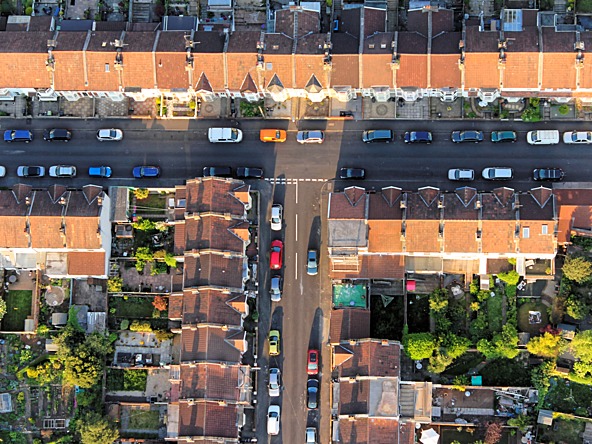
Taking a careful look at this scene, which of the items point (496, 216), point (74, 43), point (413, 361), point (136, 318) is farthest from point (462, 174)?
point (74, 43)

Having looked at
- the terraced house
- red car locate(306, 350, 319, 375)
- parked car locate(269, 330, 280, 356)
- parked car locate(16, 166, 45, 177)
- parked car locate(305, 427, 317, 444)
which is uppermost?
the terraced house

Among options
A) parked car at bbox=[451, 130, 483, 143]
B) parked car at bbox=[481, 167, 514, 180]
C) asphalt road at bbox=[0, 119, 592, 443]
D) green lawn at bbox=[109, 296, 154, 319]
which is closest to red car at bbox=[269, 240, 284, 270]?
asphalt road at bbox=[0, 119, 592, 443]

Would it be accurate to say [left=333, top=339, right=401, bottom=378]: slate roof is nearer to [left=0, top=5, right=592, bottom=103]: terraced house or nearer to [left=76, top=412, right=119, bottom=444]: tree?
[left=76, top=412, right=119, bottom=444]: tree

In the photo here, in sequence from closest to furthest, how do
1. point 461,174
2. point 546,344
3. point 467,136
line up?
point 546,344, point 461,174, point 467,136

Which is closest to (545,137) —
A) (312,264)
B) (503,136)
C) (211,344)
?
(503,136)

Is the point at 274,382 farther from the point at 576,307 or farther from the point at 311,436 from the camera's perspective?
the point at 576,307

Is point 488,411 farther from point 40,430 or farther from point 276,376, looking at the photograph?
point 40,430

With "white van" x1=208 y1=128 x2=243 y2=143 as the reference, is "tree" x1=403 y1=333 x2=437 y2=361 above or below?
below
